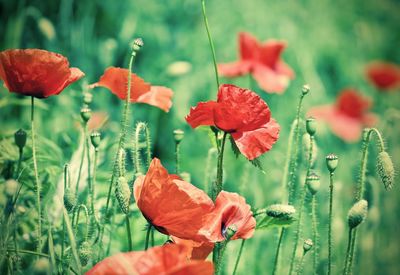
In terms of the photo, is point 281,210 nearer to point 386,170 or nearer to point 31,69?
point 386,170

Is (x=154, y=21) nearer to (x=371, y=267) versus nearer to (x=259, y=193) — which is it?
(x=259, y=193)

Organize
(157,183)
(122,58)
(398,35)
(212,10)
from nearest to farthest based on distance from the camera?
(157,183) < (122,58) < (212,10) < (398,35)

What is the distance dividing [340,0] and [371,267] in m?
3.53

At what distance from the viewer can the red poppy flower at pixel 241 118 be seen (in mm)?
924

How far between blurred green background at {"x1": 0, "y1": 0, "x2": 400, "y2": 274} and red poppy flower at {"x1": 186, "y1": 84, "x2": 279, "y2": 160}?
0.88 feet

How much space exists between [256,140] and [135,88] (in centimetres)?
27

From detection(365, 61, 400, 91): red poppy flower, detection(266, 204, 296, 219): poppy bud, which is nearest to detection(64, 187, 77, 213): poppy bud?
detection(266, 204, 296, 219): poppy bud

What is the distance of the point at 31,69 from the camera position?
944mm

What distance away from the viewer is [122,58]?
8.13ft

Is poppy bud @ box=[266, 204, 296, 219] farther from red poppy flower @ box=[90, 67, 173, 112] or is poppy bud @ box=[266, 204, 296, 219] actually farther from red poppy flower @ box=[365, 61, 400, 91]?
red poppy flower @ box=[365, 61, 400, 91]

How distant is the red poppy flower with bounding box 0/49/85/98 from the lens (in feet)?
3.10

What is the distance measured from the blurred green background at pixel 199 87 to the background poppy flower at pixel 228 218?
301 mm

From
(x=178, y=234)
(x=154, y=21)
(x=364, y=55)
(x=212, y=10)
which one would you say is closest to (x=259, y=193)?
(x=178, y=234)

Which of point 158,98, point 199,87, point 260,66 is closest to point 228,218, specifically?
point 158,98
